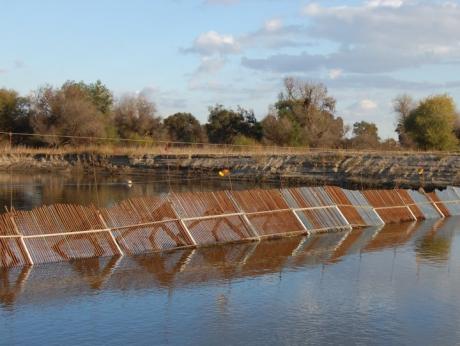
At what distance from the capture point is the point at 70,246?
13.0m

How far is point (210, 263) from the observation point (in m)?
13.1

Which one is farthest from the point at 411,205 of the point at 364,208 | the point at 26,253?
the point at 26,253

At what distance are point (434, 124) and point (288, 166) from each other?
22440mm

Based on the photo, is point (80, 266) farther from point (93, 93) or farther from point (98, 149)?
point (93, 93)

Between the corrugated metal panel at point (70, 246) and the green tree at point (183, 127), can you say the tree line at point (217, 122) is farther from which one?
the corrugated metal panel at point (70, 246)

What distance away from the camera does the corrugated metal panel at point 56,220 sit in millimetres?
12609

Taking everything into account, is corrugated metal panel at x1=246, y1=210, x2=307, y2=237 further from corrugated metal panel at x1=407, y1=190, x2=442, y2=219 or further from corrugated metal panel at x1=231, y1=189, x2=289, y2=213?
corrugated metal panel at x1=407, y1=190, x2=442, y2=219

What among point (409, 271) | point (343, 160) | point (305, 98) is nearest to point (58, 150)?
point (343, 160)

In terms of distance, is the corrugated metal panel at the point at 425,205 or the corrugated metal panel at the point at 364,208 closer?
the corrugated metal panel at the point at 364,208

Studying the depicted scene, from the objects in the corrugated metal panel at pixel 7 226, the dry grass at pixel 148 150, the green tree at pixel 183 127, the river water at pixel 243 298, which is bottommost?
the river water at pixel 243 298

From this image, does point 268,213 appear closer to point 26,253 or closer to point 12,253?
point 26,253

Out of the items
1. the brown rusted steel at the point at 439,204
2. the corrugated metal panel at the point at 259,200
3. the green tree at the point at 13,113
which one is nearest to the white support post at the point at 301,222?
the corrugated metal panel at the point at 259,200

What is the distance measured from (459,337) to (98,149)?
45610 mm

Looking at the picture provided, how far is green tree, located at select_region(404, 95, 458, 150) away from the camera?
57.3 m
